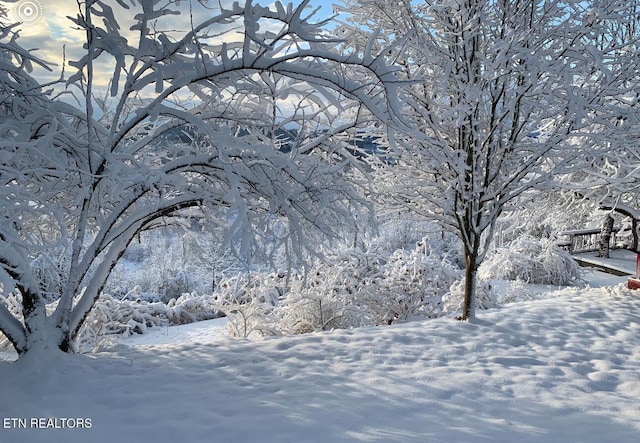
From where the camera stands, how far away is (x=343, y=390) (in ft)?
13.6

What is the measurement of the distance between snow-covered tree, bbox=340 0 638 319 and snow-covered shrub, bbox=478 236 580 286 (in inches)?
242

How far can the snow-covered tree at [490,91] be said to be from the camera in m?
5.87

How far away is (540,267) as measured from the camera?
12688 mm

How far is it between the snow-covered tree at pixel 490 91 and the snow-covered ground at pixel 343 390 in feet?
6.20

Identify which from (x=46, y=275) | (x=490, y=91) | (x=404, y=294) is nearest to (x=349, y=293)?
(x=404, y=294)

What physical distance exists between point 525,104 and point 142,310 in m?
7.68

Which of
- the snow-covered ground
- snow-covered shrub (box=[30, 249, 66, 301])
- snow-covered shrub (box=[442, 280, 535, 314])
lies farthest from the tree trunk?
snow-covered shrub (box=[30, 249, 66, 301])

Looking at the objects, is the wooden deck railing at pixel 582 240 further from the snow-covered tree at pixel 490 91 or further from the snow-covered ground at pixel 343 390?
the snow-covered ground at pixel 343 390

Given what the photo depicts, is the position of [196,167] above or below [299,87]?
below

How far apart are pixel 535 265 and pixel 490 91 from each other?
7.80 meters

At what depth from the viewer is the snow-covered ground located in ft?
11.0

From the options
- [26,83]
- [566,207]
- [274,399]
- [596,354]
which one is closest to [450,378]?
[274,399]

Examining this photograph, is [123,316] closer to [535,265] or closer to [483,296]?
[483,296]

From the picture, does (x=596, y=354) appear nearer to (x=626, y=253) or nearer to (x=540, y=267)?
(x=540, y=267)
